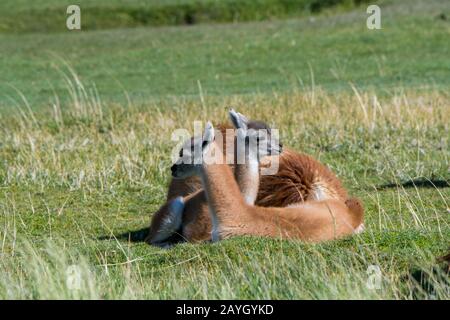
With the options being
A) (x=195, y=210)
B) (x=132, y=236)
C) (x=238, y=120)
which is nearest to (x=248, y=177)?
(x=238, y=120)

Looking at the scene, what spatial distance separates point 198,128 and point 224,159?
6.72 metres

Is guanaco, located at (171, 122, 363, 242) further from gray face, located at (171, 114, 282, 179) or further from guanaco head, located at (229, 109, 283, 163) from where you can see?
guanaco head, located at (229, 109, 283, 163)

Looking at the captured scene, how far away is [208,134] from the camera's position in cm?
841

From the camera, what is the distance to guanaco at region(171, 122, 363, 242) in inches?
334

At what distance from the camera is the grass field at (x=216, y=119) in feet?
23.2

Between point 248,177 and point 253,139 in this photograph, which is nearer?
point 253,139

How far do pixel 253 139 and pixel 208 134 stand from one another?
2.32ft

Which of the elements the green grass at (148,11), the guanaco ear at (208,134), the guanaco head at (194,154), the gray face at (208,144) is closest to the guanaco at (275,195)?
the gray face at (208,144)

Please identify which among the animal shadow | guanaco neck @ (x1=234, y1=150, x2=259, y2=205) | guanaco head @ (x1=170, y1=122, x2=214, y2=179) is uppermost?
guanaco head @ (x1=170, y1=122, x2=214, y2=179)

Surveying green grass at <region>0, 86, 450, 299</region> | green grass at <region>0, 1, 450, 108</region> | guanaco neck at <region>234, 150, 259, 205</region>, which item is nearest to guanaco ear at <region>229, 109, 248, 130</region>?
guanaco neck at <region>234, 150, 259, 205</region>

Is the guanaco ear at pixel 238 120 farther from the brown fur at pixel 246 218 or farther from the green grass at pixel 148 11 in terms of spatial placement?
the green grass at pixel 148 11

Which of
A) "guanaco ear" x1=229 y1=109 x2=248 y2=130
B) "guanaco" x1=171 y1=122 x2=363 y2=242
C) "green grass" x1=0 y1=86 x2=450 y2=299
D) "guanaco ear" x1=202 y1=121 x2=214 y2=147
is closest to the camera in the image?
"green grass" x1=0 y1=86 x2=450 y2=299

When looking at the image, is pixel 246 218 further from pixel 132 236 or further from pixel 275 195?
pixel 132 236

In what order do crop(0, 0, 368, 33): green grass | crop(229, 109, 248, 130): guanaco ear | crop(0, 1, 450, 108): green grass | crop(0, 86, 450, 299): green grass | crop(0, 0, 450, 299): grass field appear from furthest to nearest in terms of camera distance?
crop(0, 0, 368, 33): green grass
crop(0, 1, 450, 108): green grass
crop(229, 109, 248, 130): guanaco ear
crop(0, 0, 450, 299): grass field
crop(0, 86, 450, 299): green grass
